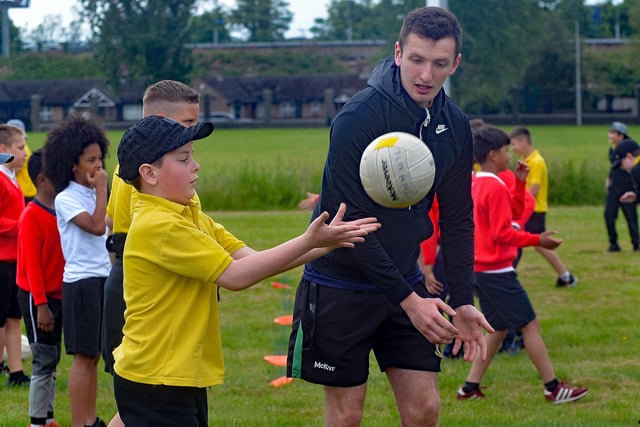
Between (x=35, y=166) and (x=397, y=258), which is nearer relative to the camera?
(x=397, y=258)

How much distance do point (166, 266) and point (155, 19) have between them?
50096 mm

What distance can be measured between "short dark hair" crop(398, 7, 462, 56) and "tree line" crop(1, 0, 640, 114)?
40.7m

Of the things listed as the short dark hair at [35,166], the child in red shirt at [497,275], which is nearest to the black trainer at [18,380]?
Result: the short dark hair at [35,166]

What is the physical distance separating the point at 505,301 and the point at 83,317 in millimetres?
3053

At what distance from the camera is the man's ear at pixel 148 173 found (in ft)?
13.0

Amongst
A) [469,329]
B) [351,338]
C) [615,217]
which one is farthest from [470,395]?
[615,217]

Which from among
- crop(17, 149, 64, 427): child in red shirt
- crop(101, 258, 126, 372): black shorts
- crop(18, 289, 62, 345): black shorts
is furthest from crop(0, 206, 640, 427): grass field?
crop(101, 258, 126, 372): black shorts

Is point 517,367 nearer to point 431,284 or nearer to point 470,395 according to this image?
point 431,284

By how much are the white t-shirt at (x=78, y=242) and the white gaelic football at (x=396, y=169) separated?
2365 millimetres

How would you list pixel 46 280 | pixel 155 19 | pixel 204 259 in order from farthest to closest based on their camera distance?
pixel 155 19 → pixel 46 280 → pixel 204 259

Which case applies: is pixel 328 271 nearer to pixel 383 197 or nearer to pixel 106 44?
pixel 383 197

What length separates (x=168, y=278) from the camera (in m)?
3.95

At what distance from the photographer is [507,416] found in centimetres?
683

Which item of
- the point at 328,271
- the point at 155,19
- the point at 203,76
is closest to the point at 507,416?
the point at 328,271
